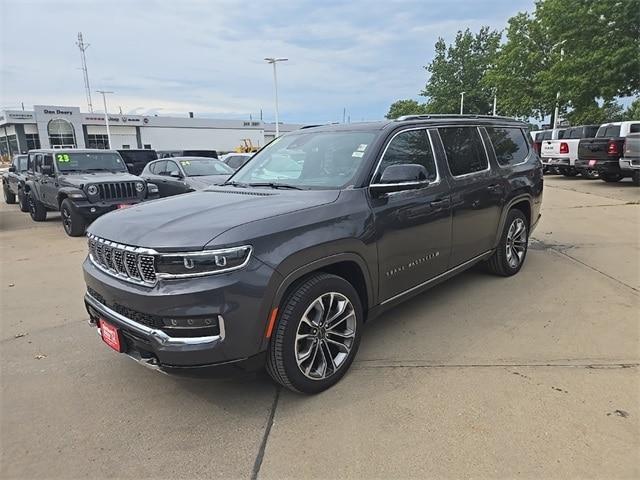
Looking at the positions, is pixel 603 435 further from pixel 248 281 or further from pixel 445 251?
pixel 248 281

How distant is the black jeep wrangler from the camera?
8.95 meters

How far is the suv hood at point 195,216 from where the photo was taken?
2.54m

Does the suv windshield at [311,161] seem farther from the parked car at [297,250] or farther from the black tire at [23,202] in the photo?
the black tire at [23,202]

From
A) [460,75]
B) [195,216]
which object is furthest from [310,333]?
[460,75]

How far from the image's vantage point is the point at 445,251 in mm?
4004

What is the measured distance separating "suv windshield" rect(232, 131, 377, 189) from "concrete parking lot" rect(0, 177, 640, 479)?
146 cm

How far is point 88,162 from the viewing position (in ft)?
33.9

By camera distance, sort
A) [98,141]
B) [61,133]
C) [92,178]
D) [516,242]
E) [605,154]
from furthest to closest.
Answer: [98,141] → [61,133] → [605,154] → [92,178] → [516,242]

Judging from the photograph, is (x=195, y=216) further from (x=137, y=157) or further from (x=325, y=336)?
(x=137, y=157)

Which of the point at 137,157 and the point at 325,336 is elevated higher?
the point at 137,157

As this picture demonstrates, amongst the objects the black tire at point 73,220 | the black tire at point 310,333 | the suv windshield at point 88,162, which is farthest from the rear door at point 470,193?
the suv windshield at point 88,162

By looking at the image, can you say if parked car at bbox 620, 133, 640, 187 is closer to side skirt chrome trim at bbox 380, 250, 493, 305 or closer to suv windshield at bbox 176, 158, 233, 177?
side skirt chrome trim at bbox 380, 250, 493, 305

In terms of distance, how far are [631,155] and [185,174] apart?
12085 millimetres

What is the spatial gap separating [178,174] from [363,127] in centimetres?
853
